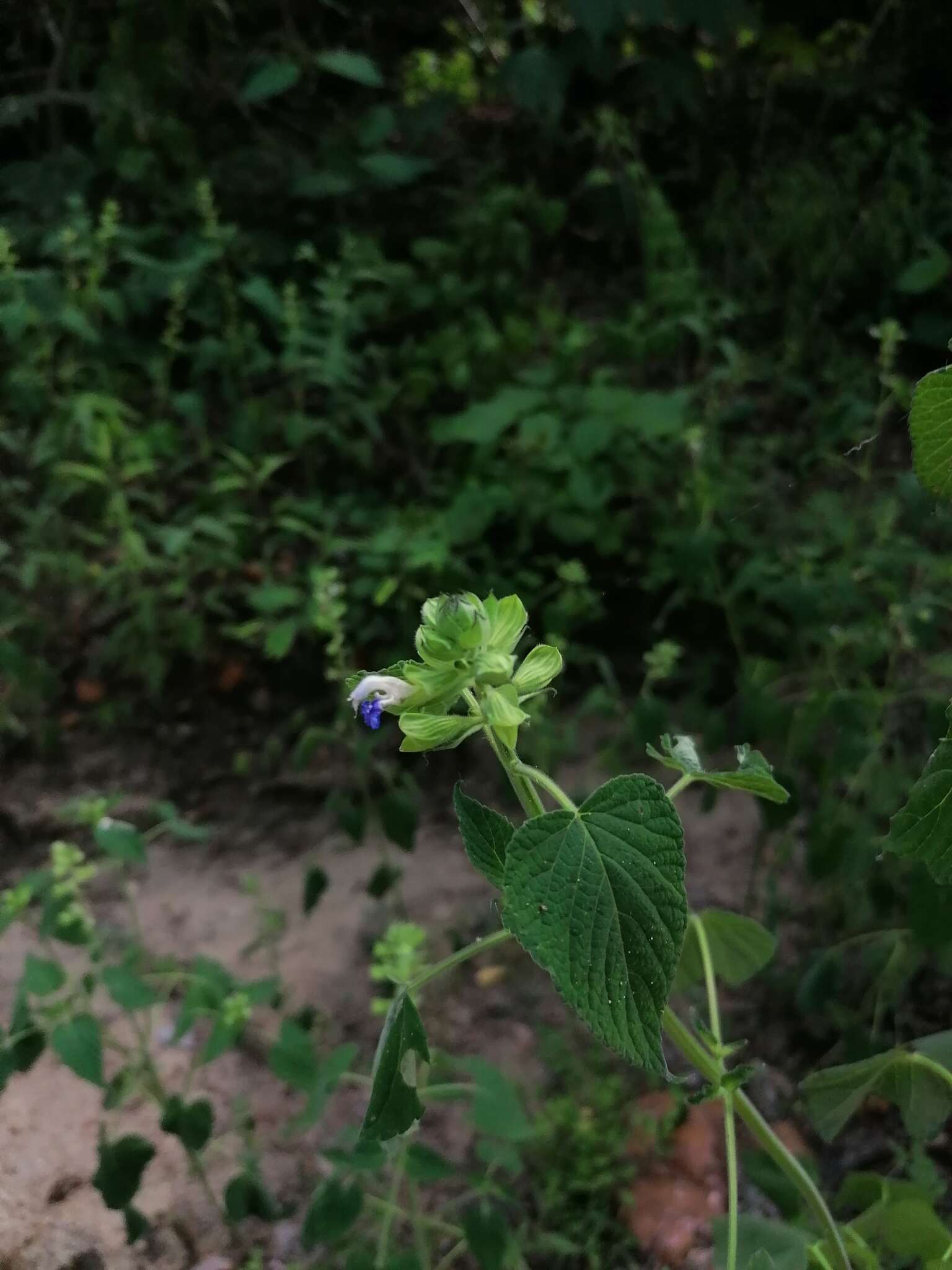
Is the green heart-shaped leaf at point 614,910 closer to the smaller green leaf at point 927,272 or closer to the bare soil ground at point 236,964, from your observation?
the bare soil ground at point 236,964

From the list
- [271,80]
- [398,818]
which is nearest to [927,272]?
[271,80]

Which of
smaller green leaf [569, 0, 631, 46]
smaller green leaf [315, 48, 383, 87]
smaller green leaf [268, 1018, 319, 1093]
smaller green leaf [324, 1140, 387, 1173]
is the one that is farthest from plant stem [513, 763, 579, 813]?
smaller green leaf [569, 0, 631, 46]

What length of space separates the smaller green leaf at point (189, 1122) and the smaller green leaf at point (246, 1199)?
1.7 inches

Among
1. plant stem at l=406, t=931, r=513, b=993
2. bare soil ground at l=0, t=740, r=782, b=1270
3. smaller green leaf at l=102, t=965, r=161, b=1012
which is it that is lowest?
bare soil ground at l=0, t=740, r=782, b=1270

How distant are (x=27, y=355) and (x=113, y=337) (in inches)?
8.1

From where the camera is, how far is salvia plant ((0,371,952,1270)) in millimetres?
375

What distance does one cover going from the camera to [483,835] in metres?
0.43

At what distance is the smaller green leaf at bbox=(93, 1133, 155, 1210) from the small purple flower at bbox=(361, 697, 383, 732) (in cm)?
53

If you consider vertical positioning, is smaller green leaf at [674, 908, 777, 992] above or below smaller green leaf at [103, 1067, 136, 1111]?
above

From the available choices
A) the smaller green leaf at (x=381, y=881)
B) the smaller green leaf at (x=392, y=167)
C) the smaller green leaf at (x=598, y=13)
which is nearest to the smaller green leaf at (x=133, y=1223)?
the smaller green leaf at (x=381, y=881)

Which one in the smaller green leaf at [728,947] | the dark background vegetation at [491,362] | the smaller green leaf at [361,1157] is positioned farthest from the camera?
the dark background vegetation at [491,362]

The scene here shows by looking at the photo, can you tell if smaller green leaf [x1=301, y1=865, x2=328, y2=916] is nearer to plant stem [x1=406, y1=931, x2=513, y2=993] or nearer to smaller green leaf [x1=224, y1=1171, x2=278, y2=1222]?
smaller green leaf [x1=224, y1=1171, x2=278, y2=1222]

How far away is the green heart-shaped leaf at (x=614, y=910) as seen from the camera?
367mm

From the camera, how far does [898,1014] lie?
1.02 m
